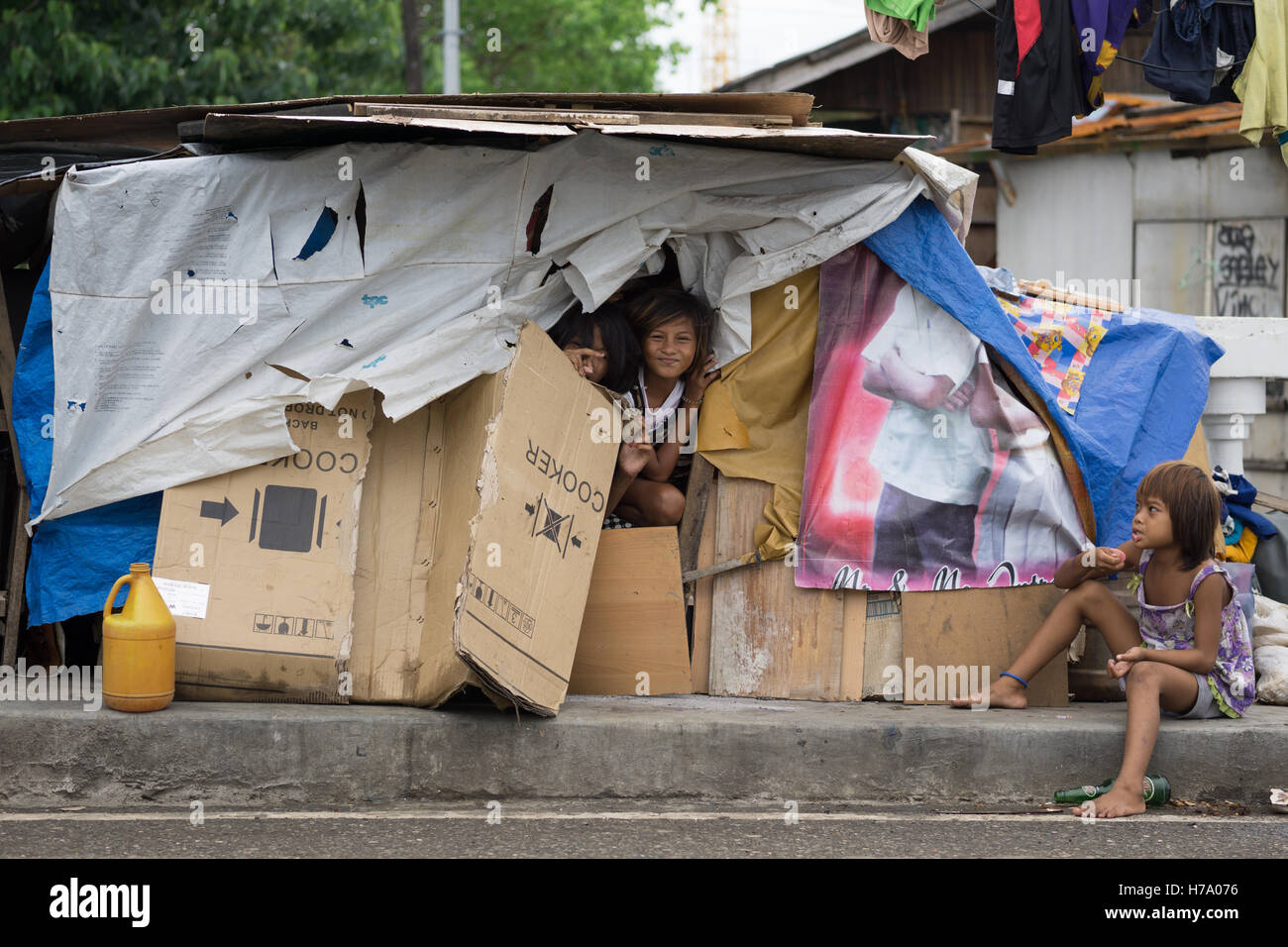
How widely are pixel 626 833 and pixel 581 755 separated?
46 cm

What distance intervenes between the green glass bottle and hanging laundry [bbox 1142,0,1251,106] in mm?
3765

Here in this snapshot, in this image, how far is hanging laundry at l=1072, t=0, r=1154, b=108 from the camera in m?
6.54

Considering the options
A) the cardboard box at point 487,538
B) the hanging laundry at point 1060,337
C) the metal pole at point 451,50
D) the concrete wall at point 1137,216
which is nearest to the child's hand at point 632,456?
the cardboard box at point 487,538

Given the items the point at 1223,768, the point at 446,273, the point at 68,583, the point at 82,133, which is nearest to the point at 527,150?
the point at 446,273

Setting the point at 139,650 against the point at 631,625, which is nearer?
the point at 139,650

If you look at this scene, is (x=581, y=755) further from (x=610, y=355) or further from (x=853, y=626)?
(x=610, y=355)

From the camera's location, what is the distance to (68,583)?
4.66 metres

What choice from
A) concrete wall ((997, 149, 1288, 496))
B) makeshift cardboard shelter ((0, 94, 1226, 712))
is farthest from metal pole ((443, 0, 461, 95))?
makeshift cardboard shelter ((0, 94, 1226, 712))

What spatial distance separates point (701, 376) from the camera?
16.9 ft

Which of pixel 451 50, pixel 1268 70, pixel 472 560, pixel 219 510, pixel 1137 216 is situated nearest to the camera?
pixel 472 560

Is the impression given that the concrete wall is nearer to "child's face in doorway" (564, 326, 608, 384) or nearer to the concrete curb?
"child's face in doorway" (564, 326, 608, 384)

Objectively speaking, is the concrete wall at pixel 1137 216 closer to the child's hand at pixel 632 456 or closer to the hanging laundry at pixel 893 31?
the hanging laundry at pixel 893 31

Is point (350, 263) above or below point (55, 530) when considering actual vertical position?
above

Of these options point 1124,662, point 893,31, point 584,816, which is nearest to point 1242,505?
point 1124,662
